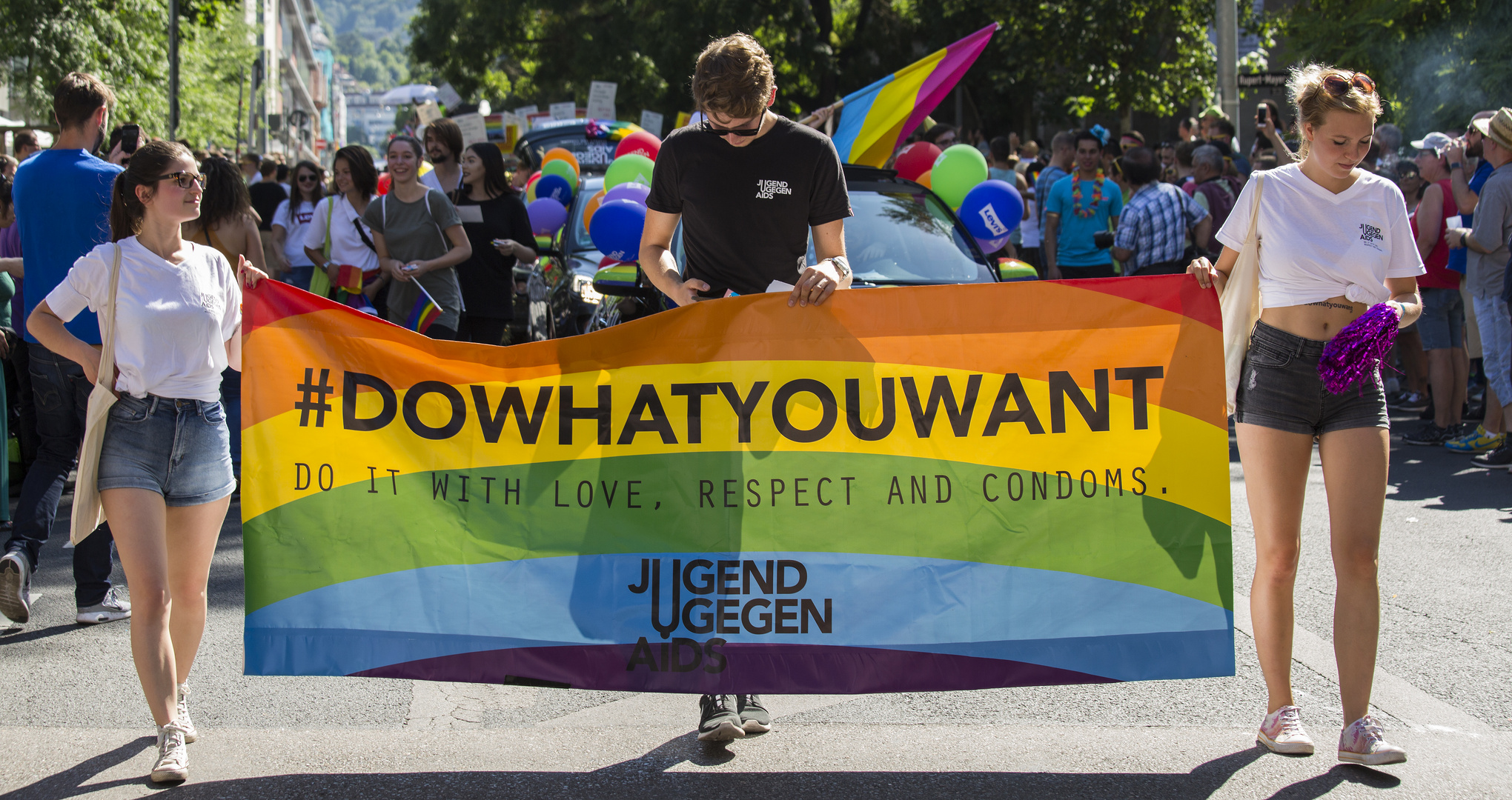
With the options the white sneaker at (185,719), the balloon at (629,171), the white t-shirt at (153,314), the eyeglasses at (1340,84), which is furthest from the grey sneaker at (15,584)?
the balloon at (629,171)

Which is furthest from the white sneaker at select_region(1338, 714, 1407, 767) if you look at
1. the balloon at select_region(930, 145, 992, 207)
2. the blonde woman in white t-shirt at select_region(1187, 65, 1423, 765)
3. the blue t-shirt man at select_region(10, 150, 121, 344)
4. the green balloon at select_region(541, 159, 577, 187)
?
the green balloon at select_region(541, 159, 577, 187)

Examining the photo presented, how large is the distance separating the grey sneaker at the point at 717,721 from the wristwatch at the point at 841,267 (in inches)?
49.2

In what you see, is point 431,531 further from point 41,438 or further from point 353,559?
point 41,438

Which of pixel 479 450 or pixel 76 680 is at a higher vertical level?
pixel 479 450

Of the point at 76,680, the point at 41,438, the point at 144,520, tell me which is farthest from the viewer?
the point at 41,438

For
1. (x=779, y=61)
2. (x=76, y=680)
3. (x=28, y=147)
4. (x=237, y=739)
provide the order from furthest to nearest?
(x=779, y=61)
(x=28, y=147)
(x=76, y=680)
(x=237, y=739)

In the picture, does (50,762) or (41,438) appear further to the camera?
(41,438)

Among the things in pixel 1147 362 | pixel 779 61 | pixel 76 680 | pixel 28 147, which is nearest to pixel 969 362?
pixel 1147 362

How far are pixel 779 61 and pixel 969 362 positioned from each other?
26.4 metres

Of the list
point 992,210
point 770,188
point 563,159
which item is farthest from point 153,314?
point 563,159

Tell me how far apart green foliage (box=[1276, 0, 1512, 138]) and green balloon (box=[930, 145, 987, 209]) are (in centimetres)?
1025

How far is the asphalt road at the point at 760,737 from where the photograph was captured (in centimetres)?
353

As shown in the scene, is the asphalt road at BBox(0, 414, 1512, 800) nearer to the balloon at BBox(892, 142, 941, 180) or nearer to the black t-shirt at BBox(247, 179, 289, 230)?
the black t-shirt at BBox(247, 179, 289, 230)

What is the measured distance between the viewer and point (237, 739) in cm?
390
